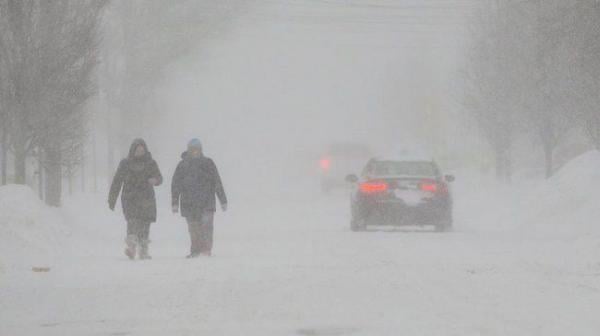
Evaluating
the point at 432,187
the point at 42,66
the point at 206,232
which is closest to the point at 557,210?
the point at 432,187

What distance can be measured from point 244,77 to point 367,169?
113 metres

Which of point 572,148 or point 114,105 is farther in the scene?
point 572,148

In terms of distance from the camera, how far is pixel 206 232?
18.4 metres

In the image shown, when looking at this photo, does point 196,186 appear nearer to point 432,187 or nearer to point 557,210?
point 432,187

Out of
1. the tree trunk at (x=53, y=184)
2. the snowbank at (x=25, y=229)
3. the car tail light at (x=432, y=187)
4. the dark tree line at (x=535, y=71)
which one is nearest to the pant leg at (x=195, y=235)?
the snowbank at (x=25, y=229)

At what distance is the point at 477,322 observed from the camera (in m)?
10.4

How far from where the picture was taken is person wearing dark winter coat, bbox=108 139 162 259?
18.3 m

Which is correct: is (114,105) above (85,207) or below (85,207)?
above

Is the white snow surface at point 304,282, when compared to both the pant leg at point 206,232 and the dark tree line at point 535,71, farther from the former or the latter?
the dark tree line at point 535,71

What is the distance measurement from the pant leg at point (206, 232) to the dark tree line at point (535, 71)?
853 cm

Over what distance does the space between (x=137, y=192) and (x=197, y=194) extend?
2.67 ft

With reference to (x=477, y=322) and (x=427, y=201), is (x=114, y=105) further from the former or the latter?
(x=477, y=322)

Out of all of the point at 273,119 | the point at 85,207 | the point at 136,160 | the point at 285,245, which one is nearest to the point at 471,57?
the point at 85,207

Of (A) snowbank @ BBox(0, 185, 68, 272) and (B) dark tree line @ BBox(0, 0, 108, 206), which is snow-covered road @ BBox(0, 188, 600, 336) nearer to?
(A) snowbank @ BBox(0, 185, 68, 272)
